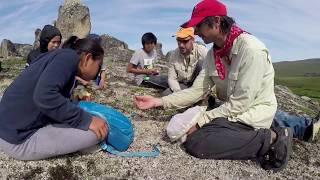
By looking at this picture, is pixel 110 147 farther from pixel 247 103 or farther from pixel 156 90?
pixel 156 90

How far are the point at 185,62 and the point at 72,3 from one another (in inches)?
1548

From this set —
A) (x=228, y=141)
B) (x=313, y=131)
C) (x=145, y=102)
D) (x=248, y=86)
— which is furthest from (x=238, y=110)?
(x=313, y=131)

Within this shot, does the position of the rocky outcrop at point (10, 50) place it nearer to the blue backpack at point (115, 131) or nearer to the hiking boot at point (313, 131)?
the hiking boot at point (313, 131)

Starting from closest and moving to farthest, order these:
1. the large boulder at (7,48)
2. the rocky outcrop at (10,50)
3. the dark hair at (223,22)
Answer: the dark hair at (223,22) < the rocky outcrop at (10,50) < the large boulder at (7,48)

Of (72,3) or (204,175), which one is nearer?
(204,175)

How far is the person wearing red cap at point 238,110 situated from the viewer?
857cm

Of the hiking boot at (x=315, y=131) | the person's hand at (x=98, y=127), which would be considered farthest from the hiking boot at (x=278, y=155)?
the person's hand at (x=98, y=127)

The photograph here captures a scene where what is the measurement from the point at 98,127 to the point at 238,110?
2754 mm

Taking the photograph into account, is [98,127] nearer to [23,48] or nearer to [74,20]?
[74,20]

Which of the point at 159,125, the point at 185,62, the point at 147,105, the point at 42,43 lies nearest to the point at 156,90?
the point at 185,62

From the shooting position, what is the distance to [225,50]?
9.03 meters

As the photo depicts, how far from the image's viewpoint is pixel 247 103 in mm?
8672

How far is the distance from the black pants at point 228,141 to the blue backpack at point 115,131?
2.88 ft

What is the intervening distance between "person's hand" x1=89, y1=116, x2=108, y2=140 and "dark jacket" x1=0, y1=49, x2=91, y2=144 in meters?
0.12
